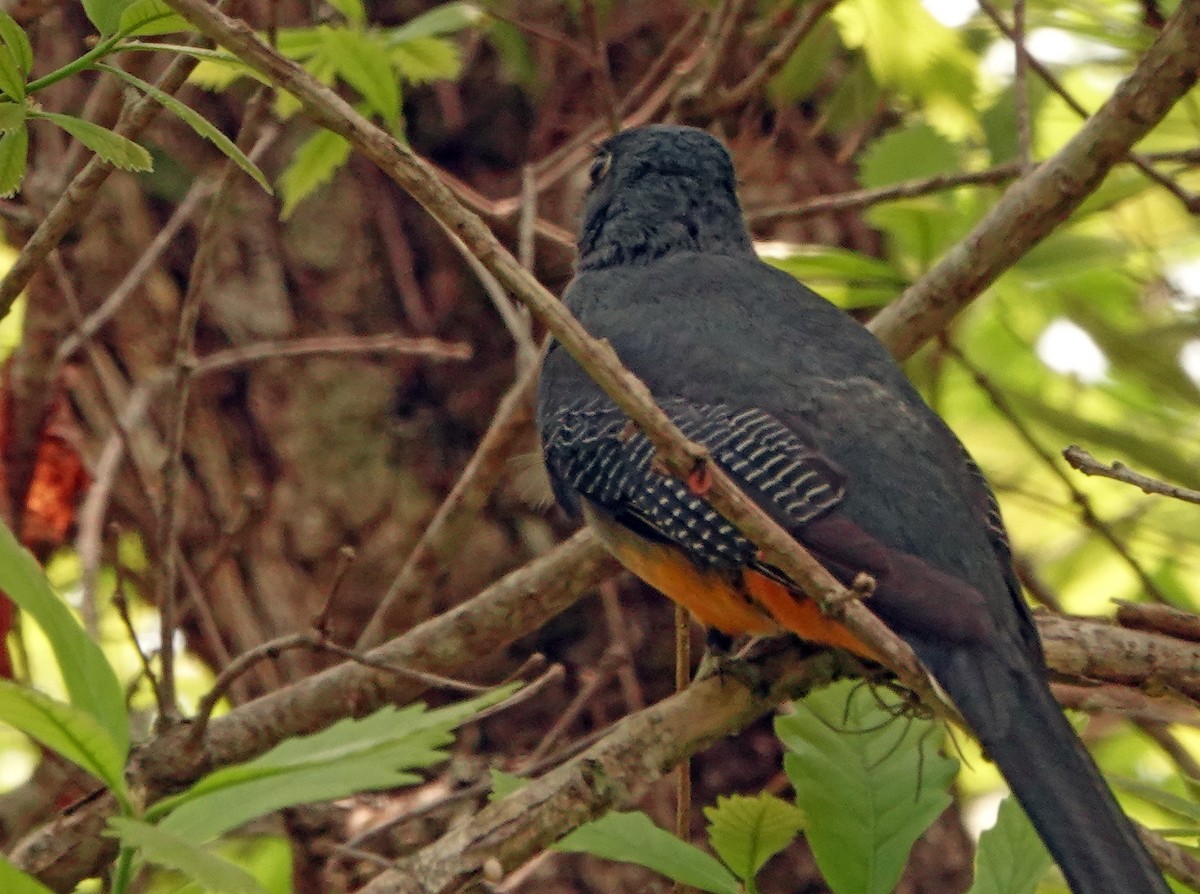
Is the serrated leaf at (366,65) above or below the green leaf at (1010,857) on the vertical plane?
above

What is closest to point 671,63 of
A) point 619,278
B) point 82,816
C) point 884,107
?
point 884,107

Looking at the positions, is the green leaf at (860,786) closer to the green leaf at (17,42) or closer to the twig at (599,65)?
the green leaf at (17,42)

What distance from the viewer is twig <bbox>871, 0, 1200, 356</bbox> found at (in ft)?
9.92

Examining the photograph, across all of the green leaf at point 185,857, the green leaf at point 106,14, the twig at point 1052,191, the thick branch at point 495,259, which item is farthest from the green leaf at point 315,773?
the twig at point 1052,191

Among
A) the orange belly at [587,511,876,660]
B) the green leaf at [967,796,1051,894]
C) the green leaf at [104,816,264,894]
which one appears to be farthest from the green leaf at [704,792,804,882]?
the green leaf at [104,816,264,894]

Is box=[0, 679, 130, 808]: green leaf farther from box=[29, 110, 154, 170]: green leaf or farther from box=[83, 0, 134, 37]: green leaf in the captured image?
box=[83, 0, 134, 37]: green leaf

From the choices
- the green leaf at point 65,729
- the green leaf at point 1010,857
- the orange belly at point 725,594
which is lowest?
the green leaf at point 65,729

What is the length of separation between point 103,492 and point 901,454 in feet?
6.49

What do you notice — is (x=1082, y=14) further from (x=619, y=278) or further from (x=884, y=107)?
(x=619, y=278)

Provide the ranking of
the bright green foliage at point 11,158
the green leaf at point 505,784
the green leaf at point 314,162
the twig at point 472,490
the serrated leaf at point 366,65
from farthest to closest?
1. the twig at point 472,490
2. the green leaf at point 314,162
3. the serrated leaf at point 366,65
4. the green leaf at point 505,784
5. the bright green foliage at point 11,158

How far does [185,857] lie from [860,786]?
1.18m

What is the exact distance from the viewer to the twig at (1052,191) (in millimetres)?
3023

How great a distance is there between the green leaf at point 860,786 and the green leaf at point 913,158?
1512mm

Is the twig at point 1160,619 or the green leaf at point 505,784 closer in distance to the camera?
the green leaf at point 505,784
